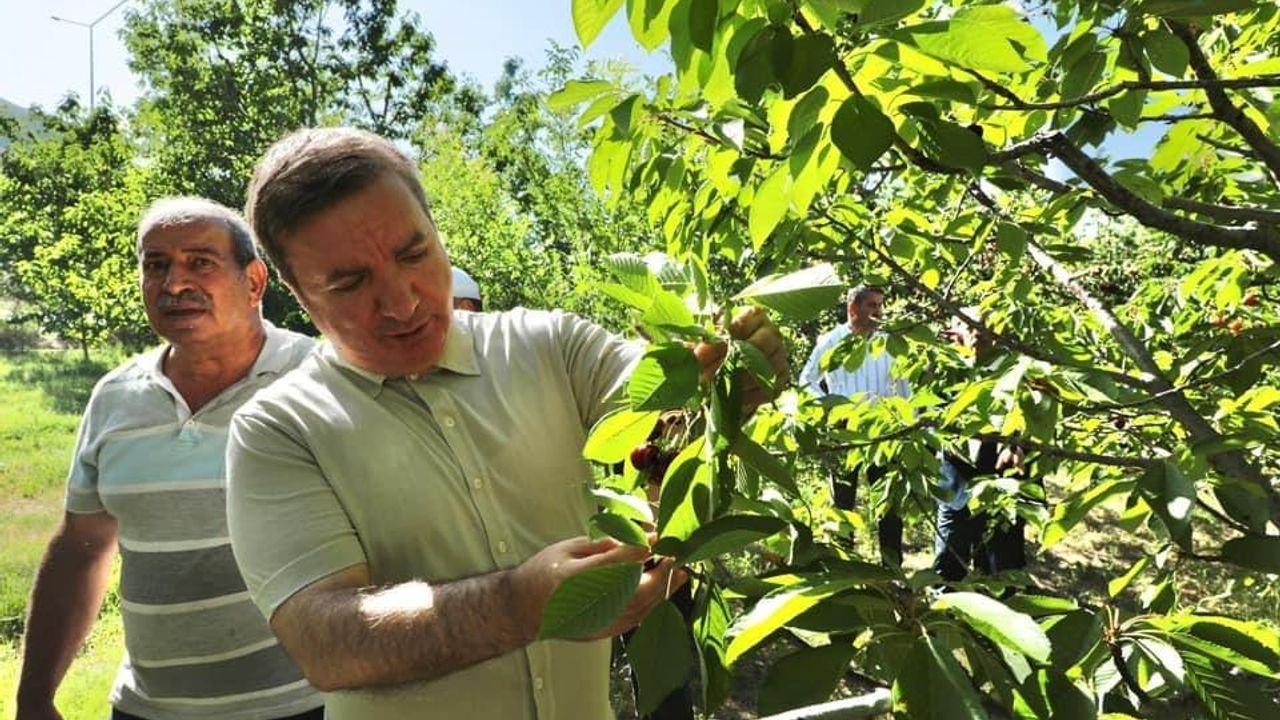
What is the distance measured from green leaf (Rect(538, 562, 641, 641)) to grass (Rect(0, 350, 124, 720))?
178 inches

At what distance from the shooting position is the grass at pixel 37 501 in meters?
4.89

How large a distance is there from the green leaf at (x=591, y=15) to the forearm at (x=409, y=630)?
2.14ft

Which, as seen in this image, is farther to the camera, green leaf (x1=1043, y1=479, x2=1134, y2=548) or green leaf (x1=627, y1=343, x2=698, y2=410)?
green leaf (x1=1043, y1=479, x2=1134, y2=548)

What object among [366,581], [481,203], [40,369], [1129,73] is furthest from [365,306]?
[40,369]

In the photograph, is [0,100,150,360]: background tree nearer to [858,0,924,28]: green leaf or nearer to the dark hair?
the dark hair

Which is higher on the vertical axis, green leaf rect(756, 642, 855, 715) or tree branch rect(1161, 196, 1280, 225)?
tree branch rect(1161, 196, 1280, 225)

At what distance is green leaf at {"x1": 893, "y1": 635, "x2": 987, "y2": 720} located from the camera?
659mm

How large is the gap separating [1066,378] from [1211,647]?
2.79 ft

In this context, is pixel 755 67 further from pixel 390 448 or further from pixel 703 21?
pixel 390 448

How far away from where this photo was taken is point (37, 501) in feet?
31.4

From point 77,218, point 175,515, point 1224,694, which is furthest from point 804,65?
point 77,218

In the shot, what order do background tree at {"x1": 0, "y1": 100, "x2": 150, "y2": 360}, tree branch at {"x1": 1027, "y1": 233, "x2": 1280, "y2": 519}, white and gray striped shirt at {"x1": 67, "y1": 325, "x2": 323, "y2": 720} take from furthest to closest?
1. background tree at {"x1": 0, "y1": 100, "x2": 150, "y2": 360}
2. white and gray striped shirt at {"x1": 67, "y1": 325, "x2": 323, "y2": 720}
3. tree branch at {"x1": 1027, "y1": 233, "x2": 1280, "y2": 519}

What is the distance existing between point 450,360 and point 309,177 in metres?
0.41

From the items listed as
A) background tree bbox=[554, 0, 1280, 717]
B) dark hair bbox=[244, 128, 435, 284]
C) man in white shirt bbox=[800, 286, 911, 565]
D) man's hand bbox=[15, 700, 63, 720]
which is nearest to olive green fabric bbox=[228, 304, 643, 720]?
dark hair bbox=[244, 128, 435, 284]
